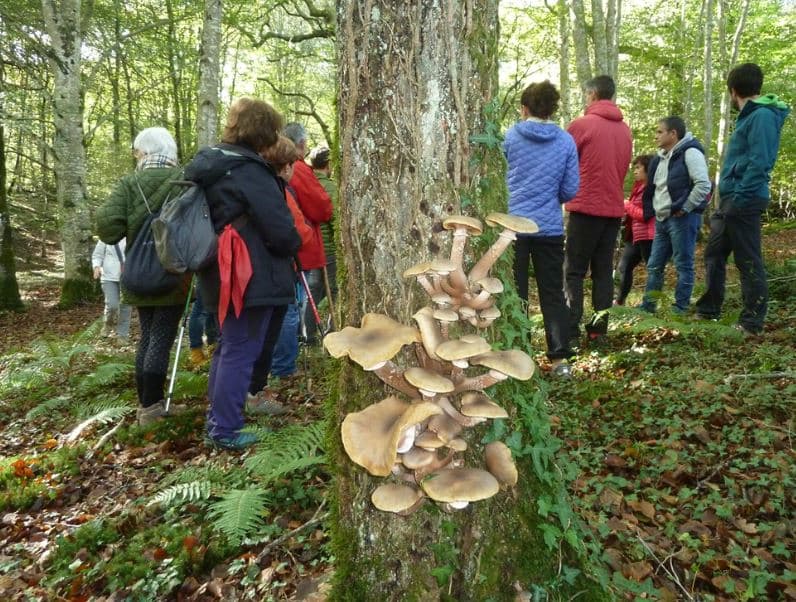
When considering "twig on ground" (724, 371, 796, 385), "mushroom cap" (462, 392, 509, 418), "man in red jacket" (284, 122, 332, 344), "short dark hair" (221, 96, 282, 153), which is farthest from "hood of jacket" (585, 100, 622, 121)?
"mushroom cap" (462, 392, 509, 418)

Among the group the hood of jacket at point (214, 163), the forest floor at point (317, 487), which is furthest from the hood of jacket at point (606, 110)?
the hood of jacket at point (214, 163)

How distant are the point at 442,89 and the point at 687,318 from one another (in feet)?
18.6

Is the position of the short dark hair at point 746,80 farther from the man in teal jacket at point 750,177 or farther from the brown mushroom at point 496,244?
the brown mushroom at point 496,244

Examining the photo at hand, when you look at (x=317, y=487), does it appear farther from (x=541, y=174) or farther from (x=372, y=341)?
(x=541, y=174)

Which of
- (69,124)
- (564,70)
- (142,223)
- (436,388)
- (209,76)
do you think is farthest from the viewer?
(564,70)

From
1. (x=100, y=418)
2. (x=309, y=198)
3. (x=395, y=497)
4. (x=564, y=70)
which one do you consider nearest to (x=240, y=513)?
(x=395, y=497)

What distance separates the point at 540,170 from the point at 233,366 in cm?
325

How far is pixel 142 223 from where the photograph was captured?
419 cm

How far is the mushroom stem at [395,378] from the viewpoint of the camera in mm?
1853

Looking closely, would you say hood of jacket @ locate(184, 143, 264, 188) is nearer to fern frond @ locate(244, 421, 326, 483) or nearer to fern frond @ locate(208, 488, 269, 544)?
fern frond @ locate(244, 421, 326, 483)

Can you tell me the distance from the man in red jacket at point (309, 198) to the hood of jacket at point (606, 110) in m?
3.19

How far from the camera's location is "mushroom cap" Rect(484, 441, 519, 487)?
Result: 1.86 m

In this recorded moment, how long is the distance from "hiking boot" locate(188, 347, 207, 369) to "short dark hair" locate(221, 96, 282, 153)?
371cm

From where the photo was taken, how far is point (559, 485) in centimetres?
224
